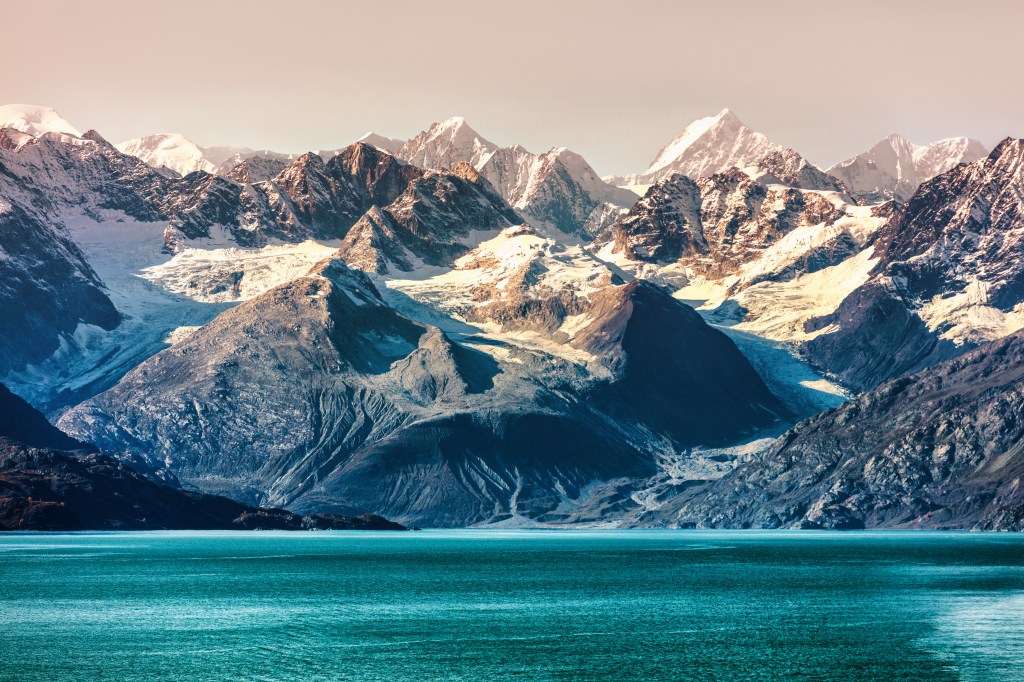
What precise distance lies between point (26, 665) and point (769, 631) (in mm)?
72415

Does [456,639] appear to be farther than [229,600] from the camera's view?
No

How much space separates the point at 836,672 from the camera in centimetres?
13962

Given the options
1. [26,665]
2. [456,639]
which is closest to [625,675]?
[456,639]

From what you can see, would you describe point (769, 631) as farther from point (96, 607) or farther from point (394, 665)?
point (96, 607)

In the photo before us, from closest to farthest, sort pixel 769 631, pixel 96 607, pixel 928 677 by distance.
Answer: pixel 928 677 → pixel 769 631 → pixel 96 607

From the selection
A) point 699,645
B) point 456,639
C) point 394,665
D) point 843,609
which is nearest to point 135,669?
point 394,665

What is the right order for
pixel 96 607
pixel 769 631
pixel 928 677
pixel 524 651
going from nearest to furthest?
pixel 928 677
pixel 524 651
pixel 769 631
pixel 96 607

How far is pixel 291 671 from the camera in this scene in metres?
139

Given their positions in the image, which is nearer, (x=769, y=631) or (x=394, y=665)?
(x=394, y=665)

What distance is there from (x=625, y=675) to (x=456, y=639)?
27.3 metres

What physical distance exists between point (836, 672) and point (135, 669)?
190ft

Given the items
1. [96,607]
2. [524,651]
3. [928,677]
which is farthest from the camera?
[96,607]

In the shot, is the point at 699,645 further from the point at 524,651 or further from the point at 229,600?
the point at 229,600

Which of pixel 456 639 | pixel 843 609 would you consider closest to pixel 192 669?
pixel 456 639
